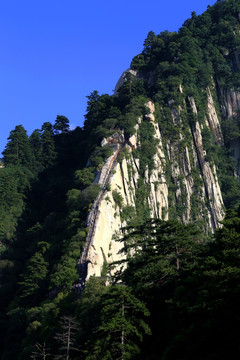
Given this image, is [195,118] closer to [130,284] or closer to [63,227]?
[63,227]

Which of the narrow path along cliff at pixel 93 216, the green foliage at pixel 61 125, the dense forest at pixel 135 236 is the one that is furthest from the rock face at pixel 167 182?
the green foliage at pixel 61 125

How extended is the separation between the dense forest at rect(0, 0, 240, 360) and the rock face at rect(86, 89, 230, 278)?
2.32 feet

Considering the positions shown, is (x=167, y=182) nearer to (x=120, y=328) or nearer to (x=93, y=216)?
(x=93, y=216)

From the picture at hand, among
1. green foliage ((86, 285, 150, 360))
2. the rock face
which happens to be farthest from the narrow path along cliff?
green foliage ((86, 285, 150, 360))

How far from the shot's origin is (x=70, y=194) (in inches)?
2709

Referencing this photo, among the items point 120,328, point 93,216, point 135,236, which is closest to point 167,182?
point 93,216

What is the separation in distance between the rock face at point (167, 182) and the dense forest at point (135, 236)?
707 millimetres

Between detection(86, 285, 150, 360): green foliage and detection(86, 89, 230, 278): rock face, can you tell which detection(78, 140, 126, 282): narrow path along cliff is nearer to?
detection(86, 89, 230, 278): rock face

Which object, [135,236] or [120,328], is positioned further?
[135,236]

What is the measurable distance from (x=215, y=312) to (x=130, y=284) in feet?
46.4

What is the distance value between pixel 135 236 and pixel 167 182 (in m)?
30.9

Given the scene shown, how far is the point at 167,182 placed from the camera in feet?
272

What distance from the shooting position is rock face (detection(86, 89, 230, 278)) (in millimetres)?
65925

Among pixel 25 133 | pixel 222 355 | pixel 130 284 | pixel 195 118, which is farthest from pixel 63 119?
pixel 222 355
